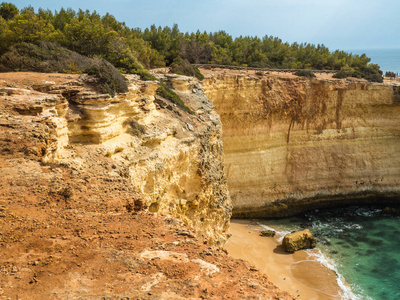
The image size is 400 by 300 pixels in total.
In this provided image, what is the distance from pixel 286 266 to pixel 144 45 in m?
22.1

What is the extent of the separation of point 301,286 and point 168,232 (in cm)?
1326

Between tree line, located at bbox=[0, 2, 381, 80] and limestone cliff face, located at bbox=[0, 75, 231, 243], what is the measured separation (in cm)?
464

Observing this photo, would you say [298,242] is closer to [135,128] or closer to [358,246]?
[358,246]

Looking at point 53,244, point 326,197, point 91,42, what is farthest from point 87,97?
point 326,197

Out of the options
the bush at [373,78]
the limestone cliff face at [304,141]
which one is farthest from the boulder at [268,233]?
the bush at [373,78]

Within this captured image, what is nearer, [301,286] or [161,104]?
[161,104]

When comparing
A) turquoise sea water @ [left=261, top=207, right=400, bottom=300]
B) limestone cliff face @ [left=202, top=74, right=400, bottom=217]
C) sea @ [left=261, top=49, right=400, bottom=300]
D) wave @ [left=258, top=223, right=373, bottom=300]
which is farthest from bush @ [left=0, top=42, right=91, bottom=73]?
turquoise sea water @ [left=261, top=207, right=400, bottom=300]

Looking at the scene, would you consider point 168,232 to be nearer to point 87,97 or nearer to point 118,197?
point 118,197

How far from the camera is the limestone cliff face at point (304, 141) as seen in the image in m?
25.8

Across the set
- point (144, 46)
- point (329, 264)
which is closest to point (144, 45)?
point (144, 46)

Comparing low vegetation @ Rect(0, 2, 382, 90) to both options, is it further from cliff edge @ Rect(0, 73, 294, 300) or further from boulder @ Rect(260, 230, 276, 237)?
boulder @ Rect(260, 230, 276, 237)

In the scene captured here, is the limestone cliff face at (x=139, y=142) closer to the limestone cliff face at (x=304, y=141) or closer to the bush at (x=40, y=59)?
the bush at (x=40, y=59)

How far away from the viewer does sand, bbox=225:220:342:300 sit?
16.5 metres

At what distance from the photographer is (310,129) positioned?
28.0 m
